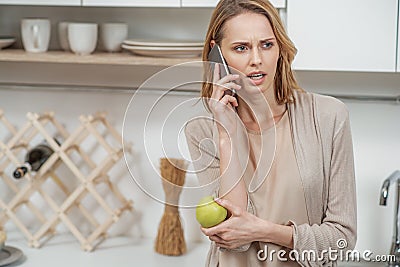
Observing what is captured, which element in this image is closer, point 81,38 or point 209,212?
point 209,212

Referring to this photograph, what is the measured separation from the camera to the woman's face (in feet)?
4.49

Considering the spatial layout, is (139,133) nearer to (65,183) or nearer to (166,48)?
(166,48)

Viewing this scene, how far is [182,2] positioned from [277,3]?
0.25 m

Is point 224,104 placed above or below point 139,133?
above

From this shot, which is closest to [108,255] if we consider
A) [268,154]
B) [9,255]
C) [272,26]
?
[9,255]

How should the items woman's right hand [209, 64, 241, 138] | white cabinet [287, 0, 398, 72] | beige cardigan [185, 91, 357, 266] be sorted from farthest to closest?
white cabinet [287, 0, 398, 72], beige cardigan [185, 91, 357, 266], woman's right hand [209, 64, 241, 138]

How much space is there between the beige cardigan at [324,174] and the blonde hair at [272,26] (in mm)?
80

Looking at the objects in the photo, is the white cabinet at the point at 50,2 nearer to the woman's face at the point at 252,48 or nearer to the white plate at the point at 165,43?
the white plate at the point at 165,43

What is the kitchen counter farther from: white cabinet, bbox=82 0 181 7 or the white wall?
white cabinet, bbox=82 0 181 7

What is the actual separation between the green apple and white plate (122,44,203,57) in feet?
2.03

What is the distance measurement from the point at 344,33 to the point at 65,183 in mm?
1022

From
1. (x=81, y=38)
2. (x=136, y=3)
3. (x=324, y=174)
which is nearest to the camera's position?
(x=324, y=174)

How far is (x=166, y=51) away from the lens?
1897 millimetres

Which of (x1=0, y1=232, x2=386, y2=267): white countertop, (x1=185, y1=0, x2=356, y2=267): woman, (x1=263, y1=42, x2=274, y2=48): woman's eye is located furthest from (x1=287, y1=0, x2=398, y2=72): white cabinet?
(x1=0, y1=232, x2=386, y2=267): white countertop
